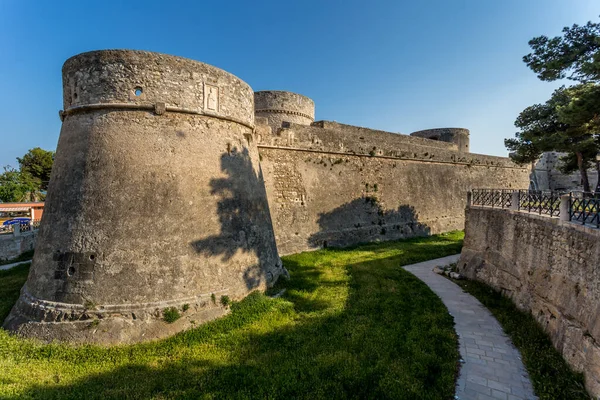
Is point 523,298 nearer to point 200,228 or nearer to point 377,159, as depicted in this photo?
point 200,228

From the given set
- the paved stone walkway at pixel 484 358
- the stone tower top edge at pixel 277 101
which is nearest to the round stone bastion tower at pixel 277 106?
the stone tower top edge at pixel 277 101

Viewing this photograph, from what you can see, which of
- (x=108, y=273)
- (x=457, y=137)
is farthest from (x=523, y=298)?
(x=457, y=137)

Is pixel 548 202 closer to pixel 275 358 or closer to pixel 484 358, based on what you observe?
pixel 484 358

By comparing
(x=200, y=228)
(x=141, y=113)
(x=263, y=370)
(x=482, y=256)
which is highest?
(x=141, y=113)

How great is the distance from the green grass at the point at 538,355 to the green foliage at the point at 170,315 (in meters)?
6.97

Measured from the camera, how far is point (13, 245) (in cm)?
1573

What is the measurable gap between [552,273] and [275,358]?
21.7 feet

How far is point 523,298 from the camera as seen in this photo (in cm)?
791

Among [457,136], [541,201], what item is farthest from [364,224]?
[457,136]

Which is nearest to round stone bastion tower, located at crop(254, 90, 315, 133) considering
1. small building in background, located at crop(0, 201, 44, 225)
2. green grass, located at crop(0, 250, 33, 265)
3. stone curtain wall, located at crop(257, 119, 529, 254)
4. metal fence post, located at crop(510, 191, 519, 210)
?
stone curtain wall, located at crop(257, 119, 529, 254)

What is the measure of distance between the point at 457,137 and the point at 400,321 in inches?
971

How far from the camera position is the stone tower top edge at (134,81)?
705cm

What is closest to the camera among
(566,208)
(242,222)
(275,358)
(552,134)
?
(275,358)

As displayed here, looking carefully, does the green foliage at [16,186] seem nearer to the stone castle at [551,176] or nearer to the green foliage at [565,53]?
the green foliage at [565,53]
